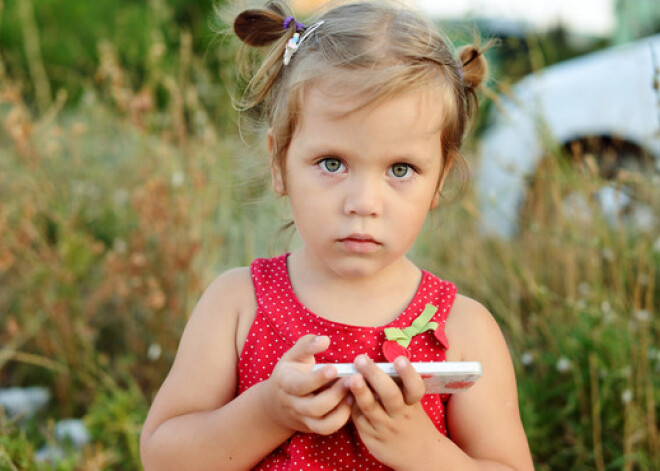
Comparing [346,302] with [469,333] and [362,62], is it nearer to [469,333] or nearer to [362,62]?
[469,333]

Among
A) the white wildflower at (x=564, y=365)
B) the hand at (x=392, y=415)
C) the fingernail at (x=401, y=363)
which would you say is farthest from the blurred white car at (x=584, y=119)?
the fingernail at (x=401, y=363)

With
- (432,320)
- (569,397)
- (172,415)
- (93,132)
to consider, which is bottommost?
(569,397)

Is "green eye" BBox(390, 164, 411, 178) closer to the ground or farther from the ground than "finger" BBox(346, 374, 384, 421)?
farther from the ground

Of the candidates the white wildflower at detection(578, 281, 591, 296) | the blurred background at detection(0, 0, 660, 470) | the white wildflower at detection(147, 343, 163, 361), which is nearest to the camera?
the blurred background at detection(0, 0, 660, 470)

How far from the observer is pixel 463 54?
6.31 feet

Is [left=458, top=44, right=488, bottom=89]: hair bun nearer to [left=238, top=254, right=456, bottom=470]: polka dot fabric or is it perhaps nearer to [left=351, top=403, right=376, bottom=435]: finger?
[left=238, top=254, right=456, bottom=470]: polka dot fabric

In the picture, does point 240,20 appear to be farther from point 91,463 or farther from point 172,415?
point 91,463

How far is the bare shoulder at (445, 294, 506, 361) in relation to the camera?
171 centimetres

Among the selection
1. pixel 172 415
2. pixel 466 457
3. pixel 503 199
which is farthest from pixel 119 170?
pixel 466 457

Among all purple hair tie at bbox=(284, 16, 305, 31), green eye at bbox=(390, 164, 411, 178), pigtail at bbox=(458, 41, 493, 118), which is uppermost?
purple hair tie at bbox=(284, 16, 305, 31)

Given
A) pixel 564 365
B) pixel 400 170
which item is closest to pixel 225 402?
pixel 400 170

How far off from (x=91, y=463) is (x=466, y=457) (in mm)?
1230

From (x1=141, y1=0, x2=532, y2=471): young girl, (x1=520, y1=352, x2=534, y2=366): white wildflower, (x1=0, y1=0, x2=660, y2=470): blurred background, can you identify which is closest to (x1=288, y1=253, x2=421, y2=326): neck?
(x1=141, y1=0, x2=532, y2=471): young girl

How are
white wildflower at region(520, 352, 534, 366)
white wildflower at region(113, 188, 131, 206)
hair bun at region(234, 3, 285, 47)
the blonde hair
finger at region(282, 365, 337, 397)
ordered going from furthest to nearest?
1. white wildflower at region(113, 188, 131, 206)
2. white wildflower at region(520, 352, 534, 366)
3. hair bun at region(234, 3, 285, 47)
4. the blonde hair
5. finger at region(282, 365, 337, 397)
